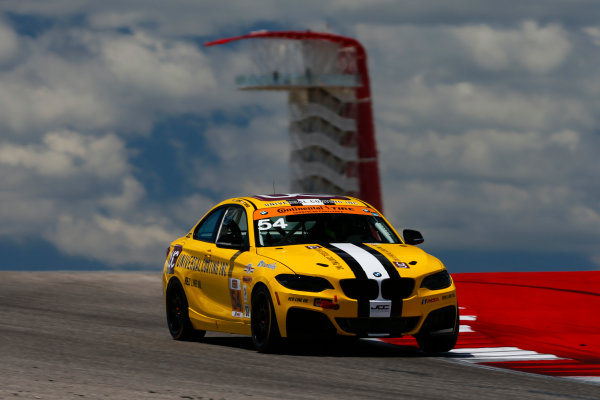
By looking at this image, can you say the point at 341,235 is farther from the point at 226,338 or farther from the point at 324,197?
the point at 226,338

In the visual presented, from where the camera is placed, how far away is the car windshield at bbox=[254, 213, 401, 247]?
10453 mm

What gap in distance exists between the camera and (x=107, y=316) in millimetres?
14586

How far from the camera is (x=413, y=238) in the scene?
1062 cm

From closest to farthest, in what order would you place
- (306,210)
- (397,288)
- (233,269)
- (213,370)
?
(213,370), (397,288), (233,269), (306,210)

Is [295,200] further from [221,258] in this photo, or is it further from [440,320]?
[440,320]

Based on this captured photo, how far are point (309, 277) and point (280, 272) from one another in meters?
0.27

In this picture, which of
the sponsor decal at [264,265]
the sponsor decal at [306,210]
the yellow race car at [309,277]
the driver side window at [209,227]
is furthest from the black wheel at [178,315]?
the sponsor decal at [264,265]

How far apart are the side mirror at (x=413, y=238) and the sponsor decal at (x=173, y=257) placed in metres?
2.72

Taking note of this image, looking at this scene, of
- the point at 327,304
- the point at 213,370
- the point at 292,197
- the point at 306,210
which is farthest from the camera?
the point at 292,197

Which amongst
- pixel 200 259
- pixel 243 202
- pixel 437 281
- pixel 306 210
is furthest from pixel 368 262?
pixel 200 259

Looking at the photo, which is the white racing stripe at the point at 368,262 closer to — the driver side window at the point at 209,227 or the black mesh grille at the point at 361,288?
the black mesh grille at the point at 361,288

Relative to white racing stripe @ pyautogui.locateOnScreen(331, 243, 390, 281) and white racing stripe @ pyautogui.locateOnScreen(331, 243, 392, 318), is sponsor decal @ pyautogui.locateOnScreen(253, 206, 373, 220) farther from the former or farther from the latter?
white racing stripe @ pyautogui.locateOnScreen(331, 243, 392, 318)

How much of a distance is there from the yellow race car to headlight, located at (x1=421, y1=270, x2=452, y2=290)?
0.04 ft

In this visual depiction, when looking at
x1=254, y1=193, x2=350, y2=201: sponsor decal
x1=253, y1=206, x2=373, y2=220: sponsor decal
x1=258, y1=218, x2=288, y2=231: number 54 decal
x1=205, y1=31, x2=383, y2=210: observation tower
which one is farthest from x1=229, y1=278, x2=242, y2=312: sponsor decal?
x1=205, y1=31, x2=383, y2=210: observation tower
